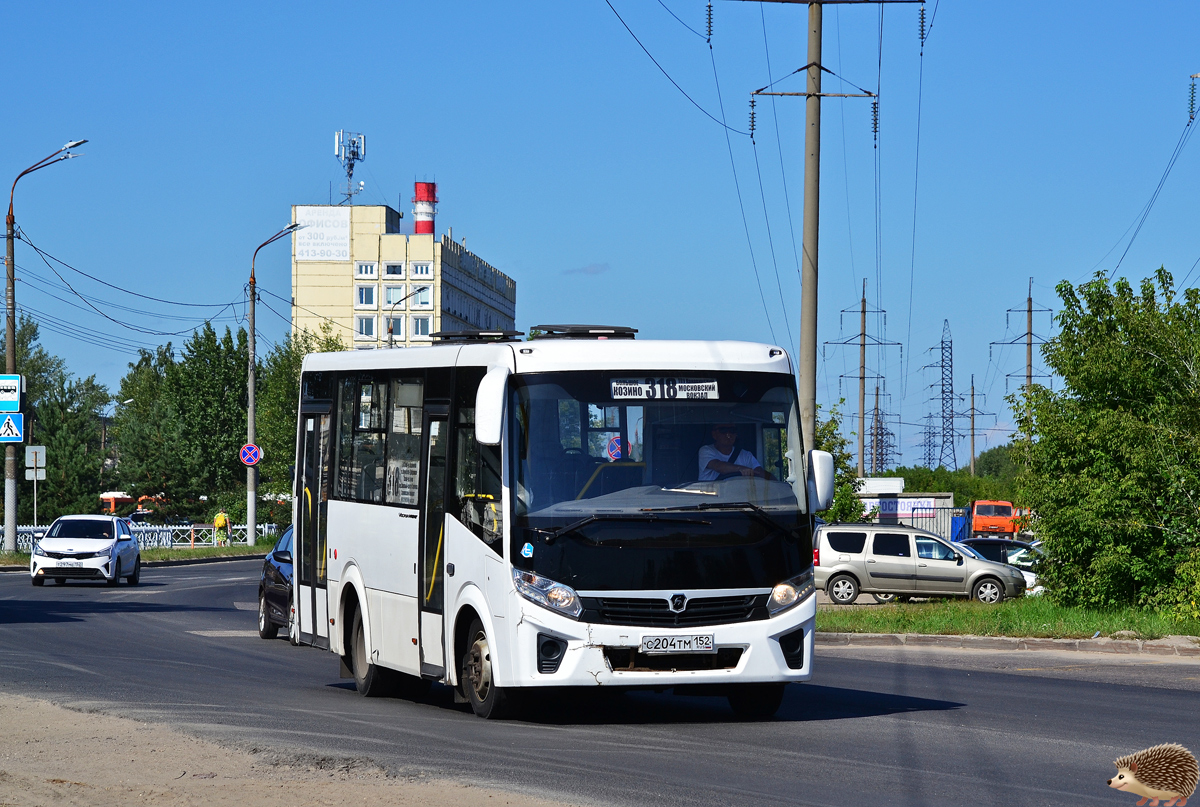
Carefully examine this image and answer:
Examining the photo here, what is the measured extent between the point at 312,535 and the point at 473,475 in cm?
391

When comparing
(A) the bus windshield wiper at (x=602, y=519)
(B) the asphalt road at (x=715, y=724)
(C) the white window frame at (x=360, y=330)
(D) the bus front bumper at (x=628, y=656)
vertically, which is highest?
(C) the white window frame at (x=360, y=330)

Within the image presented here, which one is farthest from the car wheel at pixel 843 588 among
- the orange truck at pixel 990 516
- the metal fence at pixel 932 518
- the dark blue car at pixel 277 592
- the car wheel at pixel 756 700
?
the orange truck at pixel 990 516

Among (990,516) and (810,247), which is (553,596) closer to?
(810,247)

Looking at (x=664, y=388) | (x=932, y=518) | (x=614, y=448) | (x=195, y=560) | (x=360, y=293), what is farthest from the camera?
(x=360, y=293)

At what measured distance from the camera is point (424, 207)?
460 ft

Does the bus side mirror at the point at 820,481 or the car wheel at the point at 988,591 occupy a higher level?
the bus side mirror at the point at 820,481

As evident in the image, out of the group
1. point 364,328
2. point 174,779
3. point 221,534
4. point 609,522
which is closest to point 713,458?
point 609,522

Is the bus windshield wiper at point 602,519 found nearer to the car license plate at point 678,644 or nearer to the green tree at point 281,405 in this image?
the car license plate at point 678,644

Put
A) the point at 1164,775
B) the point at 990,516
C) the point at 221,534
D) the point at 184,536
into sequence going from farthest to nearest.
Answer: the point at 990,516 < the point at 184,536 < the point at 221,534 < the point at 1164,775

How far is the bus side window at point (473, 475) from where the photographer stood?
11219mm

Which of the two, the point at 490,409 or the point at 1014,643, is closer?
the point at 490,409

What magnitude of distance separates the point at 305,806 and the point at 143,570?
133ft

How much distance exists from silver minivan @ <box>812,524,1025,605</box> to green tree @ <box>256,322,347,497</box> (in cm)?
4249

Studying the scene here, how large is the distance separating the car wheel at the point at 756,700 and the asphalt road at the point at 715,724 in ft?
0.62
